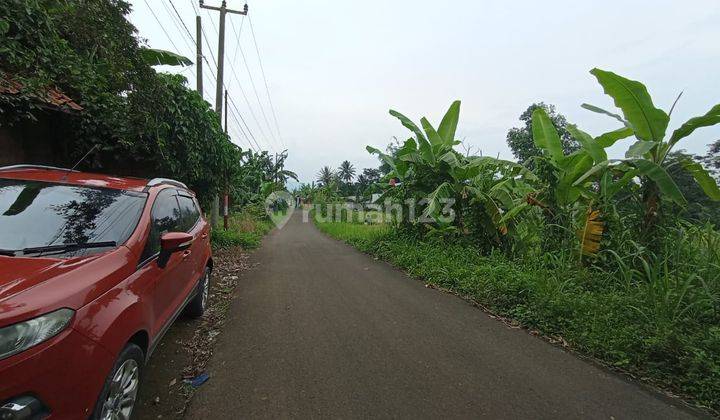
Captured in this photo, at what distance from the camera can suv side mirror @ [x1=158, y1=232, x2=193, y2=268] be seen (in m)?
3.23

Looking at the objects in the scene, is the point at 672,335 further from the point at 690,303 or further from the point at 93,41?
the point at 93,41

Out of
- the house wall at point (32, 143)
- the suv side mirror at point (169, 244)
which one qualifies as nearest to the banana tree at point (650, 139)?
the suv side mirror at point (169, 244)

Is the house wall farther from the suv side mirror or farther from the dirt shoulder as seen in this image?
the suv side mirror

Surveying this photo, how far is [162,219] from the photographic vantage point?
3785 mm

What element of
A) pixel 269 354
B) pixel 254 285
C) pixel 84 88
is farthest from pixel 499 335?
pixel 84 88

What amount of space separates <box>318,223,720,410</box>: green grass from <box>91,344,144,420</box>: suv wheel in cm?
429

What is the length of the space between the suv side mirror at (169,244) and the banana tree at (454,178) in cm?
597

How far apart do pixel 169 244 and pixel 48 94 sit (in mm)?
3748

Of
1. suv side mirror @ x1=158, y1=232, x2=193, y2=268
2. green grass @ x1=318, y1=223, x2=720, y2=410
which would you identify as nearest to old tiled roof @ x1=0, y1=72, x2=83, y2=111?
suv side mirror @ x1=158, y1=232, x2=193, y2=268

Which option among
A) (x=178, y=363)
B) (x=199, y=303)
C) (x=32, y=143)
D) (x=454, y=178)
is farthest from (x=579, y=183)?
(x=32, y=143)

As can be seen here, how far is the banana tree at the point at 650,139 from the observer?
17.3 ft

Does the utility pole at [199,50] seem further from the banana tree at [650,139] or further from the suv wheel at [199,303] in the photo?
the banana tree at [650,139]

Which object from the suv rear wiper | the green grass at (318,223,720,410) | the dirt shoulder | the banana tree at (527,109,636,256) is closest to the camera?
the suv rear wiper

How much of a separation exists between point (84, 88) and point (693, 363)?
7940 millimetres
